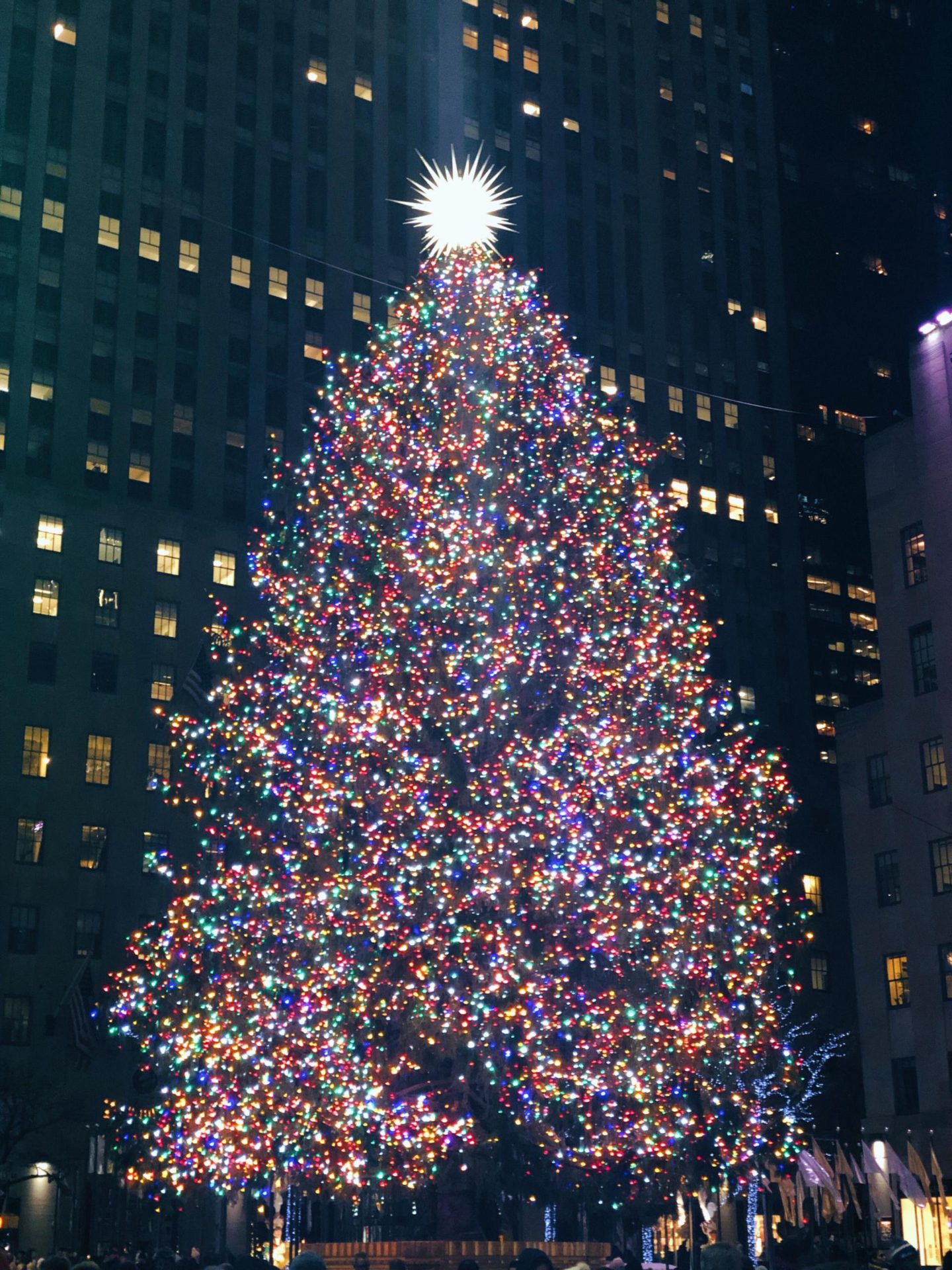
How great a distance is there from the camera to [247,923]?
93.2ft

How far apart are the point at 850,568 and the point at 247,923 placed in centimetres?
7984

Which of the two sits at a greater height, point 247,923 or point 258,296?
point 258,296

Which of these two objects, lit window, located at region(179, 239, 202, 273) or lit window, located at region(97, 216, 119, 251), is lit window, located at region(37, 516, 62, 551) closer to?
lit window, located at region(97, 216, 119, 251)

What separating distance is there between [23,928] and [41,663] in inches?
427

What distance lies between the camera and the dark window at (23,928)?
60156 millimetres

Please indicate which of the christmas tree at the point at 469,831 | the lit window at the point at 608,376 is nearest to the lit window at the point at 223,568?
the lit window at the point at 608,376

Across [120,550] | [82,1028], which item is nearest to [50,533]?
[120,550]

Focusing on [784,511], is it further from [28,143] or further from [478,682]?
[478,682]

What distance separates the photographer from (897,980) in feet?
139

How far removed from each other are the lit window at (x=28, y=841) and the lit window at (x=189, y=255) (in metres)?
27.5

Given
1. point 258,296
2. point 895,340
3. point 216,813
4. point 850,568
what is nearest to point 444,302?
point 216,813

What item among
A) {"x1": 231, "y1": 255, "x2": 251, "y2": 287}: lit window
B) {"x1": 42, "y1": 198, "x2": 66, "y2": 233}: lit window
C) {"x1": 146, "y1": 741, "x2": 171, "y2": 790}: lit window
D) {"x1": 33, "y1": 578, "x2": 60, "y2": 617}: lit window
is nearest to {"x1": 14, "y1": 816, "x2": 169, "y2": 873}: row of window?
{"x1": 146, "y1": 741, "x2": 171, "y2": 790}: lit window

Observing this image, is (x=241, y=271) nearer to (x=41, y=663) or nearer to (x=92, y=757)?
(x=41, y=663)

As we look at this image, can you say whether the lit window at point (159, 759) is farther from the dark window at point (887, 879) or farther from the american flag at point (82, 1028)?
the dark window at point (887, 879)
